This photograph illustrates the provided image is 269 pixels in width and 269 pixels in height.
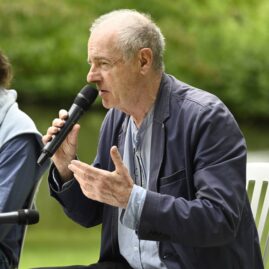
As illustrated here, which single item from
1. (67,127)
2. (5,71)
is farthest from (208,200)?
(5,71)

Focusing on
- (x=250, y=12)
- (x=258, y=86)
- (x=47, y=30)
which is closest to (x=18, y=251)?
(x=47, y=30)

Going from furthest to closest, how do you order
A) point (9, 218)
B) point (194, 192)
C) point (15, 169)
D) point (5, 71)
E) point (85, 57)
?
point (85, 57)
point (5, 71)
point (15, 169)
point (194, 192)
point (9, 218)

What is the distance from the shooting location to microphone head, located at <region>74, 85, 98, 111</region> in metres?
1.95

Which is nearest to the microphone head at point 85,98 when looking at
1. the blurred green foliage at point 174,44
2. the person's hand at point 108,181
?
the person's hand at point 108,181

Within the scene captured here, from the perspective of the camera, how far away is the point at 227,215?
1.80 meters

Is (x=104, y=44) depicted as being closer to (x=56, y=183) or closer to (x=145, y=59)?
(x=145, y=59)

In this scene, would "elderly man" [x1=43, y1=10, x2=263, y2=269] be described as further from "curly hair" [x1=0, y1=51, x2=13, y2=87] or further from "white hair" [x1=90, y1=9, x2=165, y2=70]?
"curly hair" [x1=0, y1=51, x2=13, y2=87]

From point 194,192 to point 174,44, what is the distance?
24.5 feet

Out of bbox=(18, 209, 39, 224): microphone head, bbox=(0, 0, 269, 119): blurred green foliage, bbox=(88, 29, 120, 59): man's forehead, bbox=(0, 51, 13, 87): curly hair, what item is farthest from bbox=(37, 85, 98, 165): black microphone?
bbox=(0, 0, 269, 119): blurred green foliage

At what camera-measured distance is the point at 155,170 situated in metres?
1.96

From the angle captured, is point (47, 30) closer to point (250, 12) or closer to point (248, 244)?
point (250, 12)

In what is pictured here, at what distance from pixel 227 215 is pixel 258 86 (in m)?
8.92

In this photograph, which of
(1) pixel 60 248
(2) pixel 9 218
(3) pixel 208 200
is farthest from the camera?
(1) pixel 60 248

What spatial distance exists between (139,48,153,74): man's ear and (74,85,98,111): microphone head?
150mm
